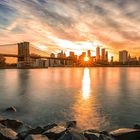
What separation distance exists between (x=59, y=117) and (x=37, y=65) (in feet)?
493

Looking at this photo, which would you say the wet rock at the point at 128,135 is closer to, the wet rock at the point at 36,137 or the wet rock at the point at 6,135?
the wet rock at the point at 36,137

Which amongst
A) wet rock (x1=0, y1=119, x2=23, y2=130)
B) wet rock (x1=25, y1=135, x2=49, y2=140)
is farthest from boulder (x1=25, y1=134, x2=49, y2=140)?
wet rock (x1=0, y1=119, x2=23, y2=130)

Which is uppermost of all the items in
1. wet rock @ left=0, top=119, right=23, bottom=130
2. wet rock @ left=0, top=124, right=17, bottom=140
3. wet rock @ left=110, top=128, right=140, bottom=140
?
wet rock @ left=0, top=124, right=17, bottom=140

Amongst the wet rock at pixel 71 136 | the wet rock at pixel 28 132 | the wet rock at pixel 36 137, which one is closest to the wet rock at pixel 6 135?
the wet rock at pixel 28 132

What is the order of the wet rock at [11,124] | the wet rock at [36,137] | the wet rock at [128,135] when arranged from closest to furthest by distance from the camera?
the wet rock at [36,137] < the wet rock at [128,135] < the wet rock at [11,124]

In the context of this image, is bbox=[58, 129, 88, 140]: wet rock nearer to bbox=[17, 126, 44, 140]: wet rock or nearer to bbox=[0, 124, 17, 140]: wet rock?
bbox=[17, 126, 44, 140]: wet rock

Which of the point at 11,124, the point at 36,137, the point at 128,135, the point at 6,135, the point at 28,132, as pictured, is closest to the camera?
the point at 36,137

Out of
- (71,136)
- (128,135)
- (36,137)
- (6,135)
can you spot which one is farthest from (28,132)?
(128,135)

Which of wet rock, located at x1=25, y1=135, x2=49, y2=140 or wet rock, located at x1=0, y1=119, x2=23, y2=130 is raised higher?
wet rock, located at x1=25, y1=135, x2=49, y2=140

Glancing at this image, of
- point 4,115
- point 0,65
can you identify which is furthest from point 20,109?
point 0,65

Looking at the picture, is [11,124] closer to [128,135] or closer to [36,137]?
[36,137]

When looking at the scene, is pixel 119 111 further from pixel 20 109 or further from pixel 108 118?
pixel 20 109

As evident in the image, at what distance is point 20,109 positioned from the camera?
16.1m

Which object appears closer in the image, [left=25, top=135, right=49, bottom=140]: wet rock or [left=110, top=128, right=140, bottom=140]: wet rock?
[left=25, top=135, right=49, bottom=140]: wet rock
